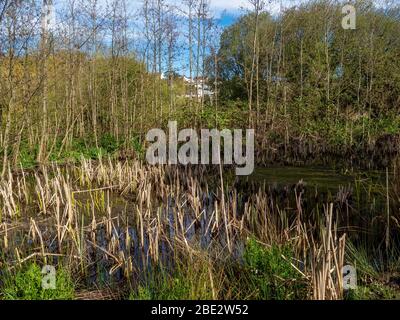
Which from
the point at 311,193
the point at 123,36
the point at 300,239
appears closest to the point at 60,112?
the point at 123,36

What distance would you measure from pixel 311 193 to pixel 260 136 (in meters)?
6.15

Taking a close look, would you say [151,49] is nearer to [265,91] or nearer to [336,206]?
[265,91]

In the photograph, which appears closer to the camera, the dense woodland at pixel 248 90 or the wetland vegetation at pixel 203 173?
the wetland vegetation at pixel 203 173

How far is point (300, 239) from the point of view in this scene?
14.0 feet

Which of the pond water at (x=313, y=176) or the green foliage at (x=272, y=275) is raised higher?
the pond water at (x=313, y=176)
